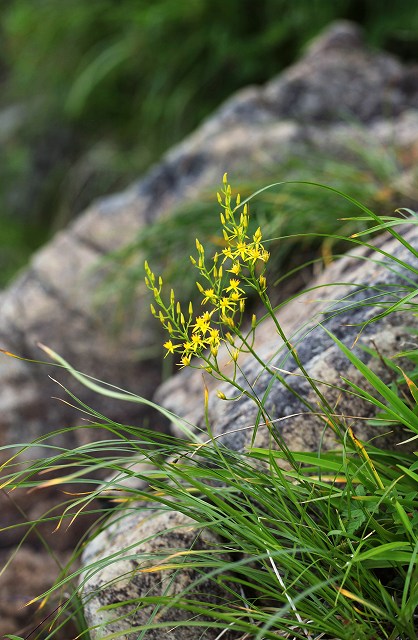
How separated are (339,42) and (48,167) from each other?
2.69 meters

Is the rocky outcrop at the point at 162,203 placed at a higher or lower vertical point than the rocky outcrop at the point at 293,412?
lower

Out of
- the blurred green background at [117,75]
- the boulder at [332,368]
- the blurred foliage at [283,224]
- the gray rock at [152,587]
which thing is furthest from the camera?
the blurred green background at [117,75]

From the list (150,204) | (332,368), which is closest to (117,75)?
(150,204)

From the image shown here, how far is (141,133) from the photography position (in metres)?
4.90

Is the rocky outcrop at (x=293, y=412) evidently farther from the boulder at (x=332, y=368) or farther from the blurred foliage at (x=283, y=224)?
the blurred foliage at (x=283, y=224)

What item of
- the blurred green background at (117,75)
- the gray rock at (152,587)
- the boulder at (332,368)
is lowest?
the blurred green background at (117,75)

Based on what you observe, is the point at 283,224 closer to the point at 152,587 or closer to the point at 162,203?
the point at 162,203

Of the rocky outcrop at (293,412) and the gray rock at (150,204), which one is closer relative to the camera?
the rocky outcrop at (293,412)

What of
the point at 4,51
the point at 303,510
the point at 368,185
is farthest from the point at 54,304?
the point at 4,51

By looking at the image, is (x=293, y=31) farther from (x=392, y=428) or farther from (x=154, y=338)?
(x=392, y=428)

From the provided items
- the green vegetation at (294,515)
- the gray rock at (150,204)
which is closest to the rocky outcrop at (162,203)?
the gray rock at (150,204)

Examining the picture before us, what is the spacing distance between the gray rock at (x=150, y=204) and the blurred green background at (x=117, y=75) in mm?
578

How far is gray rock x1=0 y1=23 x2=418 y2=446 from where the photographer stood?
2980mm

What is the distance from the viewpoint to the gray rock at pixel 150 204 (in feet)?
9.78
